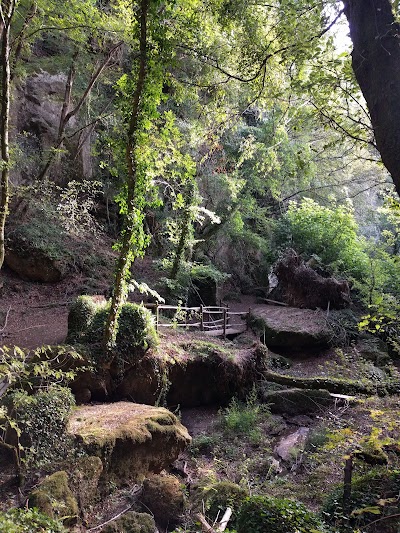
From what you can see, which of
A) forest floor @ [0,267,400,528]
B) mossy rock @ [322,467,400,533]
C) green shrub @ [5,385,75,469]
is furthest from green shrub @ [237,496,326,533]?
green shrub @ [5,385,75,469]

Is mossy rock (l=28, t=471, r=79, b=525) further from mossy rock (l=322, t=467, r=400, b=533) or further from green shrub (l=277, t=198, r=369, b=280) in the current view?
green shrub (l=277, t=198, r=369, b=280)

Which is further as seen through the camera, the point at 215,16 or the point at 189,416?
the point at 189,416

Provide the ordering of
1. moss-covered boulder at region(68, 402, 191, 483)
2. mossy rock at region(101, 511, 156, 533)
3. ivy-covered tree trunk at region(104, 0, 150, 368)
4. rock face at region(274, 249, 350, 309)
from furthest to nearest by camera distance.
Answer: rock face at region(274, 249, 350, 309) < ivy-covered tree trunk at region(104, 0, 150, 368) < moss-covered boulder at region(68, 402, 191, 483) < mossy rock at region(101, 511, 156, 533)

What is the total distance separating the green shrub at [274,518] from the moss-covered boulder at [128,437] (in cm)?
226

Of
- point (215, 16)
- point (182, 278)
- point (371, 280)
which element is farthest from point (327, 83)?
point (371, 280)

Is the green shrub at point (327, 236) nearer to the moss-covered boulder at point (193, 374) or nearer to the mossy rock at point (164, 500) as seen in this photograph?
the moss-covered boulder at point (193, 374)

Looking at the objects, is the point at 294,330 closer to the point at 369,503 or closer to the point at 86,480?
the point at 369,503

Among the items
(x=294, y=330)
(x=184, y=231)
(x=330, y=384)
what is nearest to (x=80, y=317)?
(x=184, y=231)

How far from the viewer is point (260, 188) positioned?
1778cm

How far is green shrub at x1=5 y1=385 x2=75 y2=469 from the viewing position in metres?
5.25

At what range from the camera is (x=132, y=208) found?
24.0 feet

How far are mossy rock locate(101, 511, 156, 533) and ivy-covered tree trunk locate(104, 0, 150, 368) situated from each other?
3161mm

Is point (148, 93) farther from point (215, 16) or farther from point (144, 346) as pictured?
point (144, 346)

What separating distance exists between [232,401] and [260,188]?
10560 millimetres
